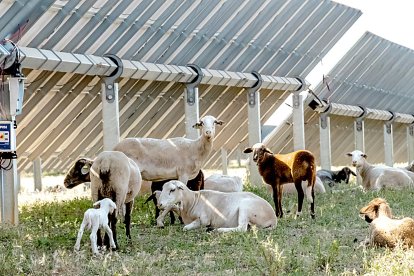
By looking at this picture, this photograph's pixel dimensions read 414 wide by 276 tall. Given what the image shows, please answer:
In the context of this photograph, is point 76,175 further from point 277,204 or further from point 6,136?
point 277,204

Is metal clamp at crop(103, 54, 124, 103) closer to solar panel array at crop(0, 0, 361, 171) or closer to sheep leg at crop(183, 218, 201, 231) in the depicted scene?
solar panel array at crop(0, 0, 361, 171)

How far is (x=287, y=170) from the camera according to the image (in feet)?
47.8

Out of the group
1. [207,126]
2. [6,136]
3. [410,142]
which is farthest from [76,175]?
[410,142]

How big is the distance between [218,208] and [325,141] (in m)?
16.4

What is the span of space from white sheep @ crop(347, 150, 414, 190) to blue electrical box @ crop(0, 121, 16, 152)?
9.37 metres

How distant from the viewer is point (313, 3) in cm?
2420

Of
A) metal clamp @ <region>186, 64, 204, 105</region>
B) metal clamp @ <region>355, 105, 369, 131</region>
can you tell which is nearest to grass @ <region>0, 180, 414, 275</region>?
metal clamp @ <region>186, 64, 204, 105</region>

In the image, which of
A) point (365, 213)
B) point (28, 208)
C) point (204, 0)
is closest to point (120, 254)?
point (365, 213)

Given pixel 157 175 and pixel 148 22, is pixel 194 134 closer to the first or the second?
pixel 148 22

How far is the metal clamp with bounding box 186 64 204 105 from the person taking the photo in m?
20.1

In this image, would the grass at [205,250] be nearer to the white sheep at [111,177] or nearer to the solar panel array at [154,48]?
the white sheep at [111,177]

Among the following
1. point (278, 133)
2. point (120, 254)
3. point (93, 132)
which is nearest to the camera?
point (120, 254)

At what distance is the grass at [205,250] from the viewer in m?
8.63

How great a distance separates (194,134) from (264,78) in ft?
14.3
